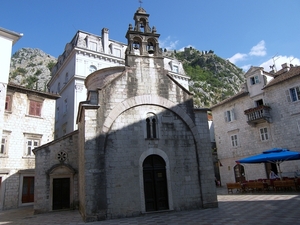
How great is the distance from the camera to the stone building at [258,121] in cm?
2170

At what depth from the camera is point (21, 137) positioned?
19.9 m

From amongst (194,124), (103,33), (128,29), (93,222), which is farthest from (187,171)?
(103,33)

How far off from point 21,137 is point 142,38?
44.9 feet

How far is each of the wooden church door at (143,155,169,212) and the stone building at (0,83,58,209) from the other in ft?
41.0

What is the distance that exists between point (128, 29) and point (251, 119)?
16.4m

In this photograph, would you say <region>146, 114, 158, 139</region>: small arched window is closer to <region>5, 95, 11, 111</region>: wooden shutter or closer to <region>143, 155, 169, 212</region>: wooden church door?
<region>143, 155, 169, 212</region>: wooden church door

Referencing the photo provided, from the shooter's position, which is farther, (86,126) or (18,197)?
(18,197)

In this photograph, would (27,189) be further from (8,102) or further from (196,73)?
(196,73)

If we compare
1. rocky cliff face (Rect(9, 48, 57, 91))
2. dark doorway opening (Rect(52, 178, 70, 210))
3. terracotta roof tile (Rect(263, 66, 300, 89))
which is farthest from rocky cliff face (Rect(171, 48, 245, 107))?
dark doorway opening (Rect(52, 178, 70, 210))

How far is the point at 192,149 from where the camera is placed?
1301 cm

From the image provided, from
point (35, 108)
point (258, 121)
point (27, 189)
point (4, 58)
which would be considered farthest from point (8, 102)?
point (258, 121)

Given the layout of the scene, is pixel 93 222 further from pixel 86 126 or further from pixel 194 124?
pixel 194 124

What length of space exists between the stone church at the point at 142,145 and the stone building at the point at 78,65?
13370mm

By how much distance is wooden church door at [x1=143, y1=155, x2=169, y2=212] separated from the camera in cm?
1175
